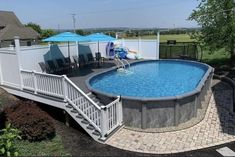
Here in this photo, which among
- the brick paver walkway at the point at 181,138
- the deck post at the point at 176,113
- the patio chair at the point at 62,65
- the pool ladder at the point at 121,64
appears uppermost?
the patio chair at the point at 62,65

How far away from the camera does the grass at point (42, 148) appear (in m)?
5.88

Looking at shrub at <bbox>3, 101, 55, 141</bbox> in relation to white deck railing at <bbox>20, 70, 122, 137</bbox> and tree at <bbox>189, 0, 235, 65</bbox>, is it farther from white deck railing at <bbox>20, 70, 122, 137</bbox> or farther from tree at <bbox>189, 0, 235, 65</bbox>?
tree at <bbox>189, 0, 235, 65</bbox>

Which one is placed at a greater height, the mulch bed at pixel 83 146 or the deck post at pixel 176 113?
the deck post at pixel 176 113

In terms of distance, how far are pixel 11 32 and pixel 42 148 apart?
41.1 meters

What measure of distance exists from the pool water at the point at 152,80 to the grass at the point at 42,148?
11.8 ft

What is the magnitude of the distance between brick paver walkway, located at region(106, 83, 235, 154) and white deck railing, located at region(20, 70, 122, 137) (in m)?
0.49

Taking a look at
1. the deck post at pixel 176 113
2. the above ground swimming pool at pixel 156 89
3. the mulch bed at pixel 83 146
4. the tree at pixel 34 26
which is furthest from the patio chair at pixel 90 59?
the tree at pixel 34 26

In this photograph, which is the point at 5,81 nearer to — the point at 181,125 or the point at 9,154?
the point at 9,154

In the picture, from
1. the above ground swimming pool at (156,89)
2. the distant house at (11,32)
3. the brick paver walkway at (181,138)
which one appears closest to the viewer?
the brick paver walkway at (181,138)

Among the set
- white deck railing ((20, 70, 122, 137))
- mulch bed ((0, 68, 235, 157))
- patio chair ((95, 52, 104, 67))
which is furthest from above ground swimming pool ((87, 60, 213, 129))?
patio chair ((95, 52, 104, 67))

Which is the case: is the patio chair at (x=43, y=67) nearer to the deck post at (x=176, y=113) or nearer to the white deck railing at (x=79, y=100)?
the white deck railing at (x=79, y=100)

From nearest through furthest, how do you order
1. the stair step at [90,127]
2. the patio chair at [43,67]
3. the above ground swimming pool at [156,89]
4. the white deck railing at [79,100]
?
the white deck railing at [79,100]
the stair step at [90,127]
the above ground swimming pool at [156,89]
the patio chair at [43,67]

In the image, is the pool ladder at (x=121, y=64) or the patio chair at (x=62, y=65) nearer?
the patio chair at (x=62, y=65)

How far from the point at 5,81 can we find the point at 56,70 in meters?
3.09
